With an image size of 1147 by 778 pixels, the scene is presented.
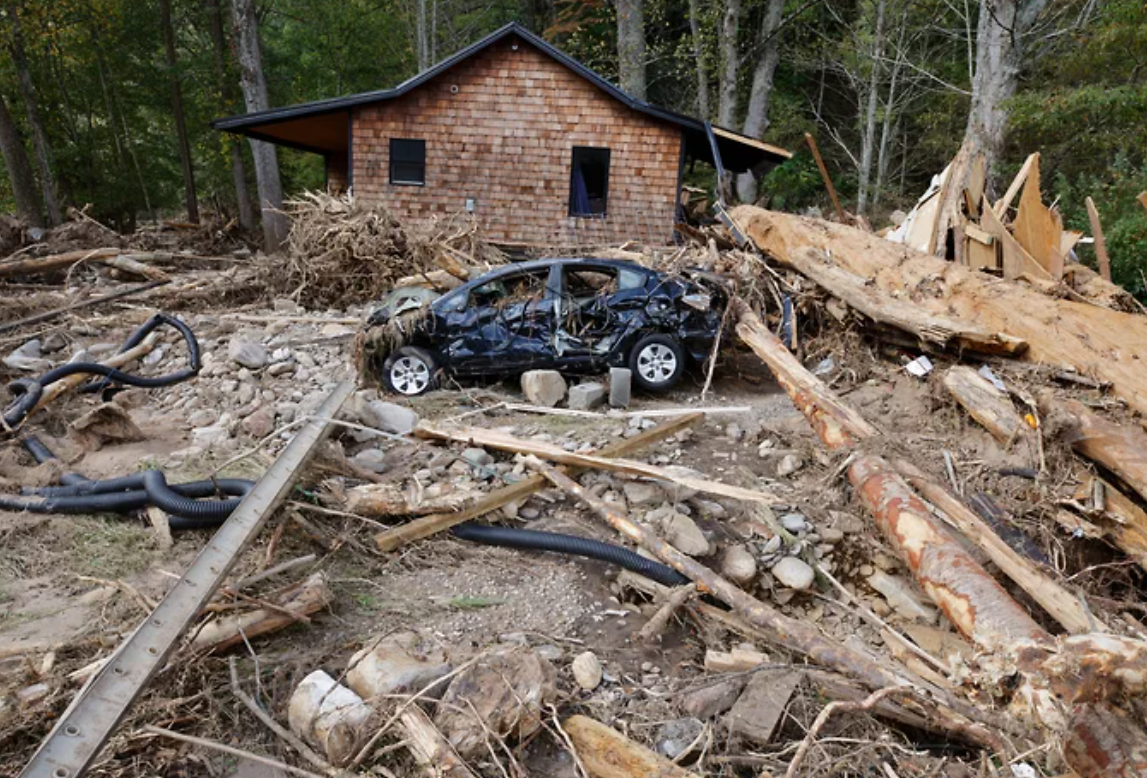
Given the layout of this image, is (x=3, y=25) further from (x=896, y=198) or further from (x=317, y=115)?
(x=896, y=198)

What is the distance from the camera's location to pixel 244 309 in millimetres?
13344

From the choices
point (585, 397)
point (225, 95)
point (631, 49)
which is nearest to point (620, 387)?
point (585, 397)

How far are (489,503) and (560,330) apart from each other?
147 inches

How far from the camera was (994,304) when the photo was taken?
7.58 meters

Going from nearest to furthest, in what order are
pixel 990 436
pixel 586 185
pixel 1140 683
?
pixel 1140 683, pixel 990 436, pixel 586 185

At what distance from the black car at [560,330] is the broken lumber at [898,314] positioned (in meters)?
1.70

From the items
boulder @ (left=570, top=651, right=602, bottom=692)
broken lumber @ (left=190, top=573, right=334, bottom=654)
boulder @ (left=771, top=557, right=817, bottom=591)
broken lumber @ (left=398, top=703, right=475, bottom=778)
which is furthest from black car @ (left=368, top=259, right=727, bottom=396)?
broken lumber @ (left=398, top=703, right=475, bottom=778)

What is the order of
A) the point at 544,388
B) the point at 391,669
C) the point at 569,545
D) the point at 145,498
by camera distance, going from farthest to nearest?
the point at 544,388
the point at 145,498
the point at 569,545
the point at 391,669

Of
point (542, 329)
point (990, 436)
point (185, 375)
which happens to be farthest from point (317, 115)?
point (990, 436)

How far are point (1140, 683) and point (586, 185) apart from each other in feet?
55.3

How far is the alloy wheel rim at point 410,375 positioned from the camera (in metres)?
9.05

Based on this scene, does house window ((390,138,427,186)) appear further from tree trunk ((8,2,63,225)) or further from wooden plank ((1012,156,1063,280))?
wooden plank ((1012,156,1063,280))

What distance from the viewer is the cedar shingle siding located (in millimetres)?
16672

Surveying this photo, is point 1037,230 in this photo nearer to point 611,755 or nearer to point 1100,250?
point 1100,250
